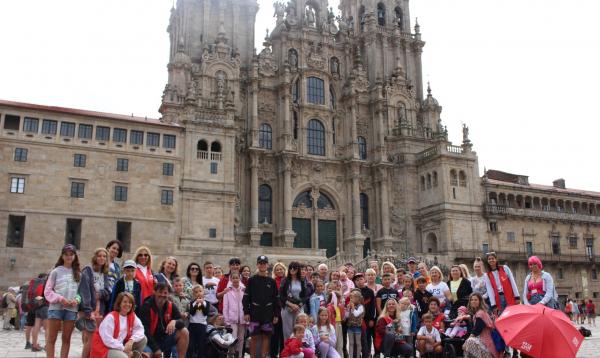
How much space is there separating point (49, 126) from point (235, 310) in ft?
90.0

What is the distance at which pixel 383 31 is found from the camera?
184 feet

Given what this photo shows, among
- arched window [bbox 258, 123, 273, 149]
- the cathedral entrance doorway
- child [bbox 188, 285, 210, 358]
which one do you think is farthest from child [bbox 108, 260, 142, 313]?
arched window [bbox 258, 123, 273, 149]

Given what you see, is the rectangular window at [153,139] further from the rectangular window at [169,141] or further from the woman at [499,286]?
the woman at [499,286]

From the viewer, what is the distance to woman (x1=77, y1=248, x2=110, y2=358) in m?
10.9

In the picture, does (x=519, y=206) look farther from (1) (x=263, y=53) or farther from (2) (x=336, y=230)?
(1) (x=263, y=53)

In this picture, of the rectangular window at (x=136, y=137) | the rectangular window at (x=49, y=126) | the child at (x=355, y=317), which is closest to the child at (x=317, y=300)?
the child at (x=355, y=317)

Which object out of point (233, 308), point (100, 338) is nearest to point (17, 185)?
point (233, 308)

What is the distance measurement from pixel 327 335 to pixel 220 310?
2.79 metres

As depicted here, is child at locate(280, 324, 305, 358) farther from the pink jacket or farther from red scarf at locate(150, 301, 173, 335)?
red scarf at locate(150, 301, 173, 335)

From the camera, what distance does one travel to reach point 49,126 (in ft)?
118

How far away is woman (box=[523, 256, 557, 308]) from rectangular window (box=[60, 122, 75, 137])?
31.0 meters

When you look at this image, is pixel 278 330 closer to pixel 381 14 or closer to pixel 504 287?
pixel 504 287

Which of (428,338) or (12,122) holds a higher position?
(12,122)

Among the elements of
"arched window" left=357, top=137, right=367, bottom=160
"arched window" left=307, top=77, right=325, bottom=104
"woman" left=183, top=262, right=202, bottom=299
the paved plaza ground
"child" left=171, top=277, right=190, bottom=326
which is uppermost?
"arched window" left=307, top=77, right=325, bottom=104
